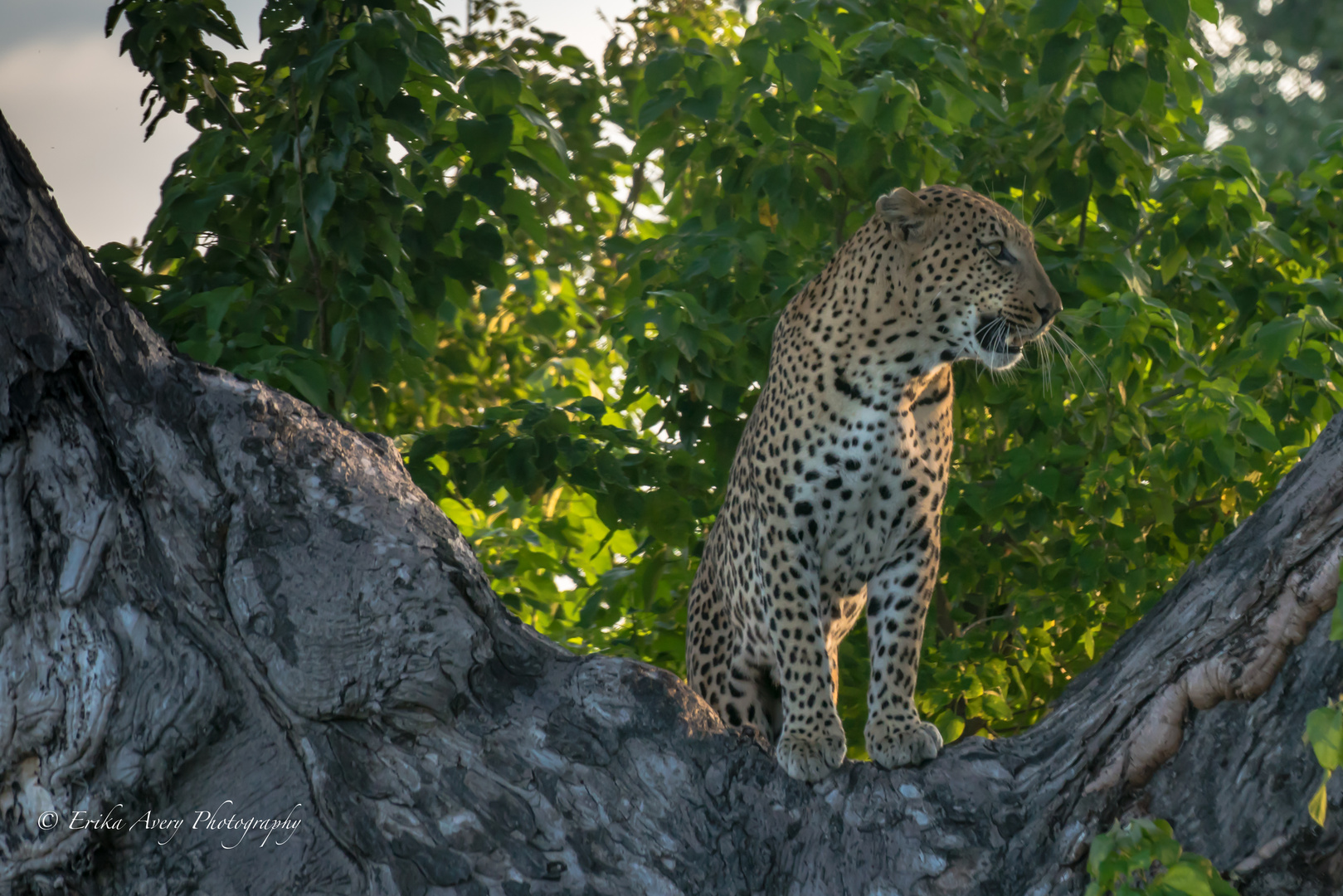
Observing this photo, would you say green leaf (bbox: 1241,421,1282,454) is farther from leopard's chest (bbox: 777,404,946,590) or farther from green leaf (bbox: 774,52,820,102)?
green leaf (bbox: 774,52,820,102)

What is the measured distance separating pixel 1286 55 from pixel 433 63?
2022cm

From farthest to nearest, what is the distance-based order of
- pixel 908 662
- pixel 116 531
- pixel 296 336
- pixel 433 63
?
1. pixel 296 336
2. pixel 433 63
3. pixel 908 662
4. pixel 116 531

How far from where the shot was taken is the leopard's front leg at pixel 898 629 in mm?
4363

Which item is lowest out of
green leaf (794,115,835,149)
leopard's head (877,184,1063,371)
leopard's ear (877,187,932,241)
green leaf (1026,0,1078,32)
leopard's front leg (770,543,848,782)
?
leopard's front leg (770,543,848,782)

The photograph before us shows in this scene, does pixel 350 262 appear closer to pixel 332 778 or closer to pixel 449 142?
pixel 449 142

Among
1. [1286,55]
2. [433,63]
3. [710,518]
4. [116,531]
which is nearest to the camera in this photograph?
[116,531]

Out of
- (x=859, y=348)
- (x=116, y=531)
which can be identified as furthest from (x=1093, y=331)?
(x=116, y=531)

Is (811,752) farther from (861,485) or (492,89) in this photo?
(492,89)

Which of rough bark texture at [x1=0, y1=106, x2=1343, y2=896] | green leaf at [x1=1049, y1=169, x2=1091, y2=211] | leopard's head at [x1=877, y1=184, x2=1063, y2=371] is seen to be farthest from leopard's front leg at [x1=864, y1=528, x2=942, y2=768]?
green leaf at [x1=1049, y1=169, x2=1091, y2=211]

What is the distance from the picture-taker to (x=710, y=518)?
6.45 meters

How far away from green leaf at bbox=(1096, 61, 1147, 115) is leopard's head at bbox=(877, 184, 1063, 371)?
737 mm

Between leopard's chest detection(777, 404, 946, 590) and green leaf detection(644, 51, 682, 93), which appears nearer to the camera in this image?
leopard's chest detection(777, 404, 946, 590)

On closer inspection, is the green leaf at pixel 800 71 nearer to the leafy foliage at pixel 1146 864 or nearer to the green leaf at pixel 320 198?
the green leaf at pixel 320 198

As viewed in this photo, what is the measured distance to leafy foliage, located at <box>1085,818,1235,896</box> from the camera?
251 cm
